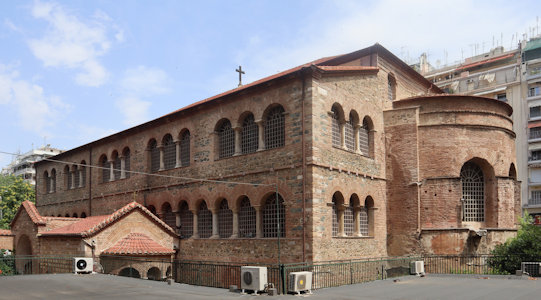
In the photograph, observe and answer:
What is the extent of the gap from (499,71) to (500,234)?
109 feet

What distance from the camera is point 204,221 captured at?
889 inches

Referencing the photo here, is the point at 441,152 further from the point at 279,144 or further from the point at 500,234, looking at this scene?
the point at 279,144

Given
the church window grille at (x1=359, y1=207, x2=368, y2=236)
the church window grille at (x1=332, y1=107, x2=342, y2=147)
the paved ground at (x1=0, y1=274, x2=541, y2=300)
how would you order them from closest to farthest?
the paved ground at (x1=0, y1=274, x2=541, y2=300), the church window grille at (x1=332, y1=107, x2=342, y2=147), the church window grille at (x1=359, y1=207, x2=368, y2=236)

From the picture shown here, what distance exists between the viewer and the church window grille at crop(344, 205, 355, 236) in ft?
64.6

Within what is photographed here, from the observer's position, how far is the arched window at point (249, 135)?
20391mm

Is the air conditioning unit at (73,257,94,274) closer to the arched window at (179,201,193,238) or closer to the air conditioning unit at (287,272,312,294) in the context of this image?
the arched window at (179,201,193,238)

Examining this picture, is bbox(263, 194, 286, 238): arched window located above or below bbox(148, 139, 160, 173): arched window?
below

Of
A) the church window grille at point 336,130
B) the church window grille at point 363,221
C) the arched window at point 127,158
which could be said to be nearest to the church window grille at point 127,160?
the arched window at point 127,158

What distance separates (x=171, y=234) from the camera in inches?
898

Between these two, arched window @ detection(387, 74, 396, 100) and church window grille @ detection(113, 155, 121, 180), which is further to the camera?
church window grille @ detection(113, 155, 121, 180)

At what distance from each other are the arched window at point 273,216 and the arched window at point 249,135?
2365 mm

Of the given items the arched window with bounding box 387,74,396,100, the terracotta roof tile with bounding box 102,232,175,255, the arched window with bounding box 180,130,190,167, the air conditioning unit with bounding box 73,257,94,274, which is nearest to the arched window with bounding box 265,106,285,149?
the arched window with bounding box 180,130,190,167

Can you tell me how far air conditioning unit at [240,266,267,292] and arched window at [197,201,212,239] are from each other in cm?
842

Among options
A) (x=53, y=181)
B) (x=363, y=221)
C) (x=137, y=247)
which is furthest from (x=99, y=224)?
(x=53, y=181)
